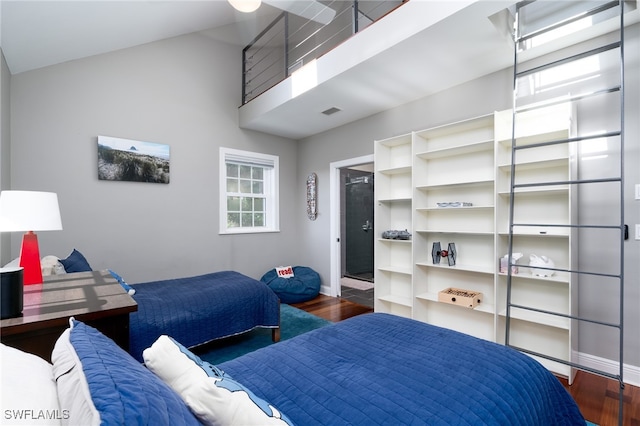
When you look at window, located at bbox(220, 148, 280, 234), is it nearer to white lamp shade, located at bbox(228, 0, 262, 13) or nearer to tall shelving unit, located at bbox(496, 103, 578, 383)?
white lamp shade, located at bbox(228, 0, 262, 13)

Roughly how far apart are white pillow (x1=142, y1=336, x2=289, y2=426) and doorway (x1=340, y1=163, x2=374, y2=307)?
14.3 feet

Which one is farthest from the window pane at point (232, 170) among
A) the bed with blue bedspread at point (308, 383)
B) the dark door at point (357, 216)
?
the bed with blue bedspread at point (308, 383)

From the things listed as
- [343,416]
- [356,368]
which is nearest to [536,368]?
[356,368]

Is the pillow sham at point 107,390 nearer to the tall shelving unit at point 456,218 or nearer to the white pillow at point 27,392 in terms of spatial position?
the white pillow at point 27,392

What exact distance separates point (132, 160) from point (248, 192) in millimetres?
1663

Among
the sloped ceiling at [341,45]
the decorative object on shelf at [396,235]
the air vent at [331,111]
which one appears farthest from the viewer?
the air vent at [331,111]

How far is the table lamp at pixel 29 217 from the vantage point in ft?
4.84

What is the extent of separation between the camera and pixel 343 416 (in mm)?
977

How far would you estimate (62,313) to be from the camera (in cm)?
130

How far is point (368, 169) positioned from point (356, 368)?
449cm

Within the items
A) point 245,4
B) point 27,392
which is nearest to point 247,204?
point 245,4

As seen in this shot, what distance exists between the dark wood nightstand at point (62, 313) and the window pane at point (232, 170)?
9.73 ft

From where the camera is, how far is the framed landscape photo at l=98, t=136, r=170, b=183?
11.4ft

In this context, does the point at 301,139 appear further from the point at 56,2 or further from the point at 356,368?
the point at 356,368
